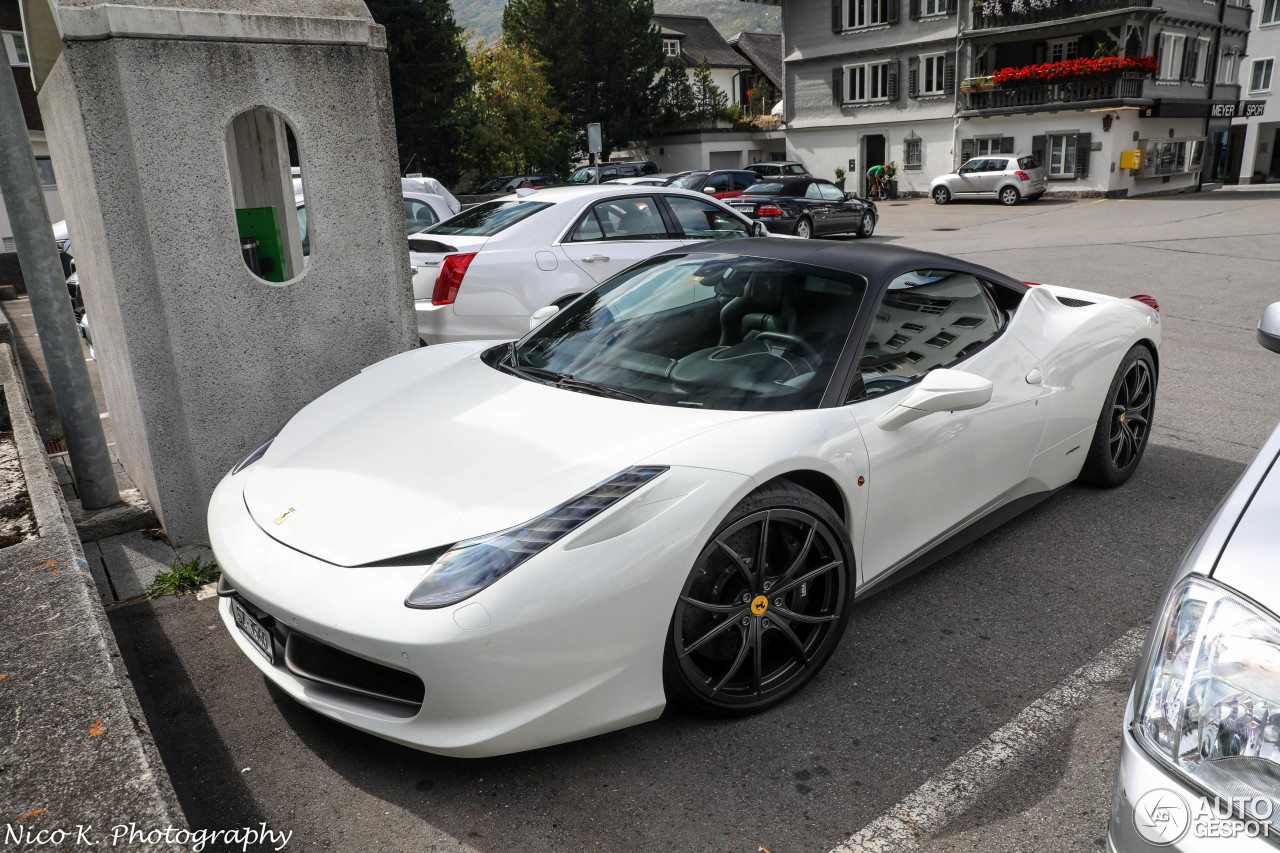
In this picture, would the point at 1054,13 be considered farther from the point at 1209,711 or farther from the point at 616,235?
the point at 1209,711

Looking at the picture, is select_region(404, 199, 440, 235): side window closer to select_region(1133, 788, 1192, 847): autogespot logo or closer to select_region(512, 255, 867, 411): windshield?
select_region(512, 255, 867, 411): windshield

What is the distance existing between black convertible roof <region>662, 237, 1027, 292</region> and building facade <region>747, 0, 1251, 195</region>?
31437 millimetres

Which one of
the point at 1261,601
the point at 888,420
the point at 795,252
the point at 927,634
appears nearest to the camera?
the point at 1261,601

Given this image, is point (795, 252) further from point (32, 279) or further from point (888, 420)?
point (32, 279)

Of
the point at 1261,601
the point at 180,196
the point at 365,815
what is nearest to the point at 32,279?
the point at 180,196

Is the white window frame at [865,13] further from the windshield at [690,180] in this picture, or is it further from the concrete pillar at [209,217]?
the concrete pillar at [209,217]

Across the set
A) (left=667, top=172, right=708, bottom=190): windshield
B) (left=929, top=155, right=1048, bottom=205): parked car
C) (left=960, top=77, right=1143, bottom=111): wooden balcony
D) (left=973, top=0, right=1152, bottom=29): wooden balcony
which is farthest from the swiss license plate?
(left=973, top=0, right=1152, bottom=29): wooden balcony

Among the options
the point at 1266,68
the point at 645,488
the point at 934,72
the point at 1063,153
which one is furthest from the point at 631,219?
the point at 1266,68

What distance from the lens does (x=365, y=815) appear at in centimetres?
252

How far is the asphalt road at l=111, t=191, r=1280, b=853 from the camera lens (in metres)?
2.48

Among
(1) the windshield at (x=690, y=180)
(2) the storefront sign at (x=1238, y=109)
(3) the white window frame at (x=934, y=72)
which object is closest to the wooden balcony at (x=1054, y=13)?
(3) the white window frame at (x=934, y=72)

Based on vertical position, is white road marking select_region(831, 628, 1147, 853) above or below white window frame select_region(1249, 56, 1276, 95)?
below

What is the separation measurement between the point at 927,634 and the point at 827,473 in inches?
34.8

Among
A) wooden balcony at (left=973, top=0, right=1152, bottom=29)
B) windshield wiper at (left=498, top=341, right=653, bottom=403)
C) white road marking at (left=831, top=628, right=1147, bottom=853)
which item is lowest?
white road marking at (left=831, top=628, right=1147, bottom=853)
